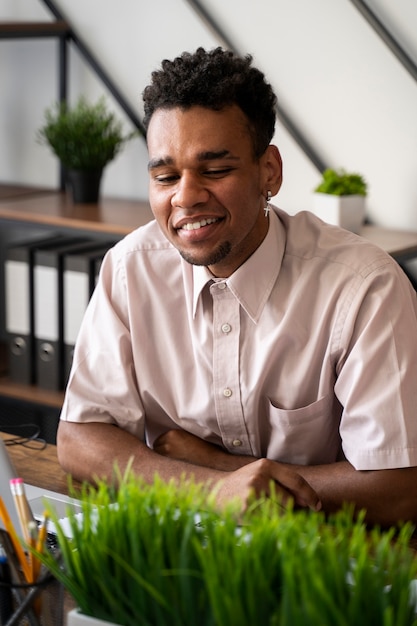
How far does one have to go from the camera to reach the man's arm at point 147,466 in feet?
4.63

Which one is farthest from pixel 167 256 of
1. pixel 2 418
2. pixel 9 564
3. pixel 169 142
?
pixel 2 418

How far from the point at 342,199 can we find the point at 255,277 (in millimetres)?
1072

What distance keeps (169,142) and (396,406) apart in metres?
0.50

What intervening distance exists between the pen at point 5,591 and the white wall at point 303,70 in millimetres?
2019

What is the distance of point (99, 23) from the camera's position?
10.8 ft

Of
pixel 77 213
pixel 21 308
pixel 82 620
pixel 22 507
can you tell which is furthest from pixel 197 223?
pixel 21 308

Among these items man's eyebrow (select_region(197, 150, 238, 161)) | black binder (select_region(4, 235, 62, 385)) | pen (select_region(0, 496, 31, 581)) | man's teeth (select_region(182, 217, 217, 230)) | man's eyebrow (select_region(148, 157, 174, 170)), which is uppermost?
man's eyebrow (select_region(197, 150, 238, 161))

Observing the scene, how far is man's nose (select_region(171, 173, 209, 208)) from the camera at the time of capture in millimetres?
1553

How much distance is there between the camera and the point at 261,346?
1636mm

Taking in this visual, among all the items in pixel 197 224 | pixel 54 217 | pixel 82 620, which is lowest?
pixel 82 620

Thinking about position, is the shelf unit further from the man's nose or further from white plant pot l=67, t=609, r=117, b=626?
white plant pot l=67, t=609, r=117, b=626

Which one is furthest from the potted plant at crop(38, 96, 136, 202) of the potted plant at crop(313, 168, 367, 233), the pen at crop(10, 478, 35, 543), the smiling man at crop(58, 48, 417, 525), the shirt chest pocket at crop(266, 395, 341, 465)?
the pen at crop(10, 478, 35, 543)

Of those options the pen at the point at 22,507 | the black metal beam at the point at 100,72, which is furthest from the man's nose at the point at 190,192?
the black metal beam at the point at 100,72

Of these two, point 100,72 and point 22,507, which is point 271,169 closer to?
point 22,507
